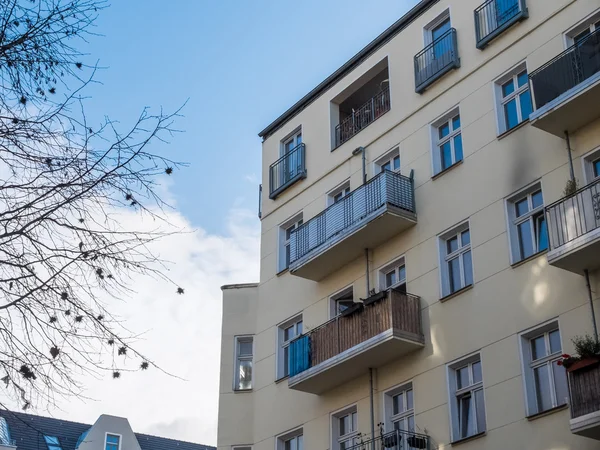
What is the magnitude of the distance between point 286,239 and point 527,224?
9.23 meters

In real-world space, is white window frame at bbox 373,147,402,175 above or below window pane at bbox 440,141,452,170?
above

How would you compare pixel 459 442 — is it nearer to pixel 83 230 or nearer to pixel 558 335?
pixel 558 335

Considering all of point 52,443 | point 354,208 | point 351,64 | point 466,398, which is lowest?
point 466,398

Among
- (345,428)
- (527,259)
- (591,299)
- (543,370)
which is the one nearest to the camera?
(591,299)

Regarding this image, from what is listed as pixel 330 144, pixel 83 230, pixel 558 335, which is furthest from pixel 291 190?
pixel 83 230

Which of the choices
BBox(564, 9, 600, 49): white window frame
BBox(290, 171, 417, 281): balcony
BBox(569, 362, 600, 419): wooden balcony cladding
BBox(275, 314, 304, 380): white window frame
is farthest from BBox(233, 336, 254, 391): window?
BBox(564, 9, 600, 49): white window frame

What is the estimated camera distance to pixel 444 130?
79.6ft

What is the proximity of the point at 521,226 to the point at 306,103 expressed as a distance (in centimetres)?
1016

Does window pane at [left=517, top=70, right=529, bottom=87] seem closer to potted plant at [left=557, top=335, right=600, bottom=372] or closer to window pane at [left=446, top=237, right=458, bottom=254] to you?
window pane at [left=446, top=237, right=458, bottom=254]

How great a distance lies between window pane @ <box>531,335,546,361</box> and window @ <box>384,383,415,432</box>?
11.1 feet

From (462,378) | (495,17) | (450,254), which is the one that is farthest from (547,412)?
(495,17)

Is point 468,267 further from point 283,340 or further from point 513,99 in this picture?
point 283,340

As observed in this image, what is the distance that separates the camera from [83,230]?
12.0 metres

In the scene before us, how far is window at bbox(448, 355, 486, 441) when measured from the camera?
66.5 ft
